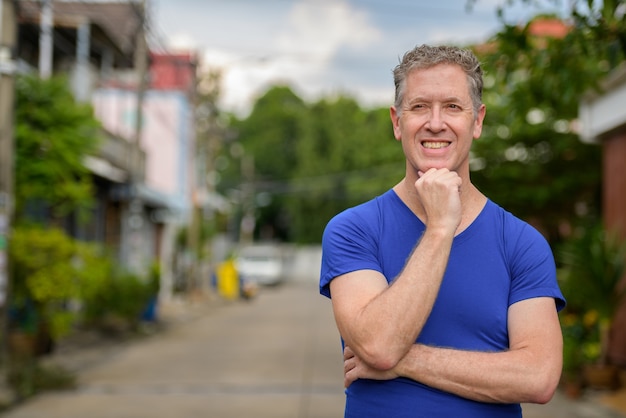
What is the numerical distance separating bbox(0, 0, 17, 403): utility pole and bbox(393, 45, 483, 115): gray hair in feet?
28.2

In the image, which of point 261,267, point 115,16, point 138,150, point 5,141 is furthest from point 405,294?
point 261,267

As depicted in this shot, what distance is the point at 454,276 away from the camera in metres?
2.21

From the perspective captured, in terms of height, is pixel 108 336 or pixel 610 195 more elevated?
pixel 610 195

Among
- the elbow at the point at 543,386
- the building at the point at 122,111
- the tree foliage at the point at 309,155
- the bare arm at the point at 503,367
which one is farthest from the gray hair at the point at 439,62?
the tree foliage at the point at 309,155

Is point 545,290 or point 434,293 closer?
point 434,293

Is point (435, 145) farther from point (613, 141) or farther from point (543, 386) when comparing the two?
point (613, 141)

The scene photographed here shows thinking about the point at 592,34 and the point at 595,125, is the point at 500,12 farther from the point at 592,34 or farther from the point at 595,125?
the point at 595,125

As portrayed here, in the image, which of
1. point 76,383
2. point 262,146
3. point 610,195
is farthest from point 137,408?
point 262,146

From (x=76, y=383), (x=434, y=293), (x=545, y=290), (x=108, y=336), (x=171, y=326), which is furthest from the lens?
(x=171, y=326)

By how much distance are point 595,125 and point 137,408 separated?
7275mm

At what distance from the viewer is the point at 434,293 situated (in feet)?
6.80

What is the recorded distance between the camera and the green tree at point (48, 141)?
12.3 metres

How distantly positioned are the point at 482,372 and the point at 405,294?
30 centimetres

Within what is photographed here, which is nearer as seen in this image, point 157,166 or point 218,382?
point 218,382
